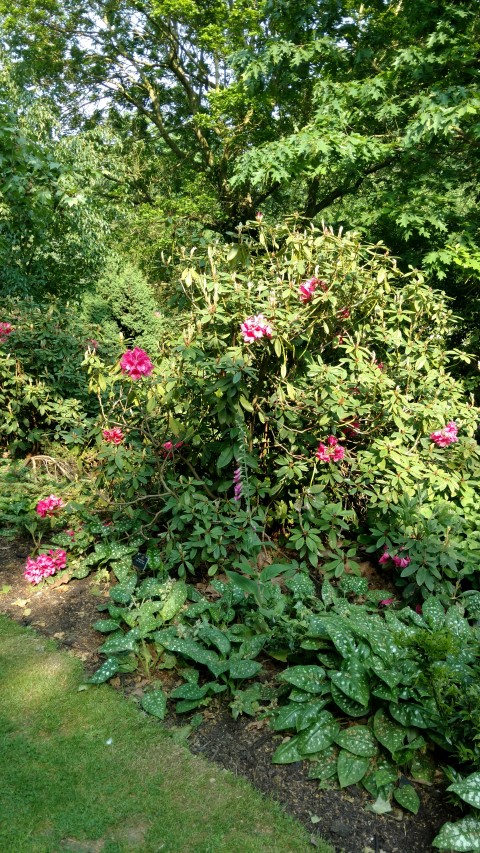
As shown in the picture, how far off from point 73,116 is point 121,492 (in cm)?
1225

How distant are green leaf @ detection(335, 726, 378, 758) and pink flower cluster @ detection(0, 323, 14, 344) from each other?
4145 millimetres

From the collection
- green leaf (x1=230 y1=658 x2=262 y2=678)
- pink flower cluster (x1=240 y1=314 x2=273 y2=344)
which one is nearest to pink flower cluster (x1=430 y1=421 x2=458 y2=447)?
pink flower cluster (x1=240 y1=314 x2=273 y2=344)

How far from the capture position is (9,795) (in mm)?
1983

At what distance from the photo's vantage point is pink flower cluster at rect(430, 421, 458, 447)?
3.38 meters

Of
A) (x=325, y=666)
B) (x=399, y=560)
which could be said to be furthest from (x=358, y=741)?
(x=399, y=560)

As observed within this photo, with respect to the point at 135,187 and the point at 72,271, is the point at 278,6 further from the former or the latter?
the point at 135,187

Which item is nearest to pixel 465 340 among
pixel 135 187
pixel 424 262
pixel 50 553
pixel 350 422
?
pixel 424 262

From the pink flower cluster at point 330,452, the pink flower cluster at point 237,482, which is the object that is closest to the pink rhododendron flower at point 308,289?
the pink flower cluster at point 330,452

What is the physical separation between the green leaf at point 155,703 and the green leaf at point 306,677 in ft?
1.56

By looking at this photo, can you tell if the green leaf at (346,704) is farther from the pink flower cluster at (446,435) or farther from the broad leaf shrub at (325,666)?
the pink flower cluster at (446,435)

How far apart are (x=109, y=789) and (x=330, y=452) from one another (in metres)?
1.86

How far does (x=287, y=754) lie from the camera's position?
213 cm

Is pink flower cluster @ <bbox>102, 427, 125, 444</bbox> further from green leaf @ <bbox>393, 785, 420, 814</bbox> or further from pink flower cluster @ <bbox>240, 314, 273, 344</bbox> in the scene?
green leaf @ <bbox>393, 785, 420, 814</bbox>

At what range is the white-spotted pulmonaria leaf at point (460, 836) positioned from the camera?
1750mm
